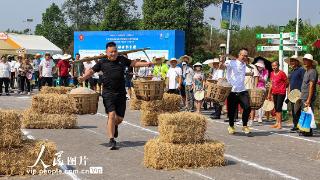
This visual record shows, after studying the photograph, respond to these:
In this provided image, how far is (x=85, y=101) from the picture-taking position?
11586 millimetres

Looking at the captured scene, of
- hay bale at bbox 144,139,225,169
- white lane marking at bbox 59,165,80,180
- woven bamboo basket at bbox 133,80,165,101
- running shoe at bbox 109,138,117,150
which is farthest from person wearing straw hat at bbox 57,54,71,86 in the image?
hay bale at bbox 144,139,225,169

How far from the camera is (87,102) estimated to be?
11.6 metres

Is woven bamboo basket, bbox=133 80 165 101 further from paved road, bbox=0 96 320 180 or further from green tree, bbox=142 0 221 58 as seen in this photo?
green tree, bbox=142 0 221 58

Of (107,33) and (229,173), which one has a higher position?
(107,33)

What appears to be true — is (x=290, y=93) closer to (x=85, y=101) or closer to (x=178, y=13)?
(x=85, y=101)

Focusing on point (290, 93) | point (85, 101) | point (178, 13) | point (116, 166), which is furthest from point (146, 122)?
point (178, 13)

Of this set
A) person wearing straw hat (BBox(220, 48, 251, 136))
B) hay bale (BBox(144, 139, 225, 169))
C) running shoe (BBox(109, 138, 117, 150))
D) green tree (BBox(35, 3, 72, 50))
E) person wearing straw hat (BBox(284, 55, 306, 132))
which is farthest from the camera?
green tree (BBox(35, 3, 72, 50))

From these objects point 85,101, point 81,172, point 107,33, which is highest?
point 107,33

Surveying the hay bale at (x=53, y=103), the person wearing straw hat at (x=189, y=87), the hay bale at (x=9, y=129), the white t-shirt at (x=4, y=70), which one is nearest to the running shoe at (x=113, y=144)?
the hay bale at (x=9, y=129)

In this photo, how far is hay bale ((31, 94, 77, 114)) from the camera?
41.7ft

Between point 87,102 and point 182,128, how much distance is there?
383 centimetres

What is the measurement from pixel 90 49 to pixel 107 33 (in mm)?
1472

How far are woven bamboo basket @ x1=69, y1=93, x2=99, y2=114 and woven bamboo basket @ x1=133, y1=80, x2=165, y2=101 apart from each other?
1.30 m

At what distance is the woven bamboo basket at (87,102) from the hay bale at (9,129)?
12.8 ft
